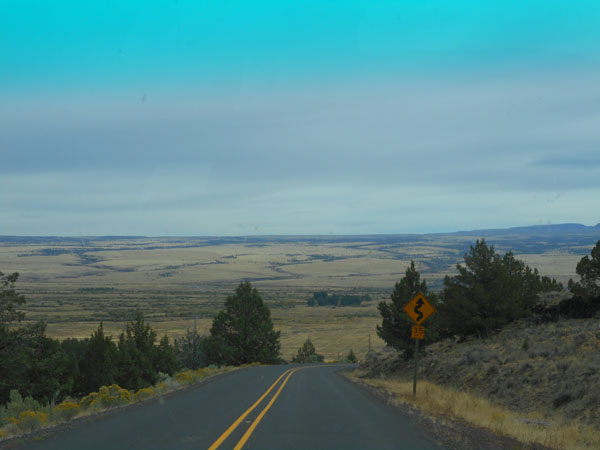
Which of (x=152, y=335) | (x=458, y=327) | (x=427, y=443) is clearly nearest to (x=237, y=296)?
(x=152, y=335)

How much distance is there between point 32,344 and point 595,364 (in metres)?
28.4

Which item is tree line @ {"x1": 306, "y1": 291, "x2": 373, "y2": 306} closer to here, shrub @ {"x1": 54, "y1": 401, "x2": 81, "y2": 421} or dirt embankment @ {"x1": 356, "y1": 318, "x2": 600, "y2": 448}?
dirt embankment @ {"x1": 356, "y1": 318, "x2": 600, "y2": 448}

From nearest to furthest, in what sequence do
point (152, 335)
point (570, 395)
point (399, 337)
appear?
point (570, 395) < point (399, 337) < point (152, 335)

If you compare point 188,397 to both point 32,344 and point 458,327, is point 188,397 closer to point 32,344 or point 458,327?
point 32,344

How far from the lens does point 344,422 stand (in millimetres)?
13484

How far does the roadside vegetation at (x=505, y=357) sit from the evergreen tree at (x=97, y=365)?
24555 mm

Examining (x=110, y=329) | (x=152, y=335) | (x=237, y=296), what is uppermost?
(x=237, y=296)

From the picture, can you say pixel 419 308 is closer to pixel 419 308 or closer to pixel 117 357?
pixel 419 308

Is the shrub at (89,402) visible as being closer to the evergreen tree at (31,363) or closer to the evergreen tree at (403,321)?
the evergreen tree at (31,363)

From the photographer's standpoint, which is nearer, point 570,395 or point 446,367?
point 570,395

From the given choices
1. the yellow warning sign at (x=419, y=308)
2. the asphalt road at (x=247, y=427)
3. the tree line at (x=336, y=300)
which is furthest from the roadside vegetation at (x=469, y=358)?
the tree line at (x=336, y=300)

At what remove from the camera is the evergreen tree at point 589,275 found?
29.0 m

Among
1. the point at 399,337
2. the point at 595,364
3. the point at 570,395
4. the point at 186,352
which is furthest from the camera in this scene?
the point at 186,352

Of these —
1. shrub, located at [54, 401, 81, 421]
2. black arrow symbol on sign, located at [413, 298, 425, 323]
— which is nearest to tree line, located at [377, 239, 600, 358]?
black arrow symbol on sign, located at [413, 298, 425, 323]
